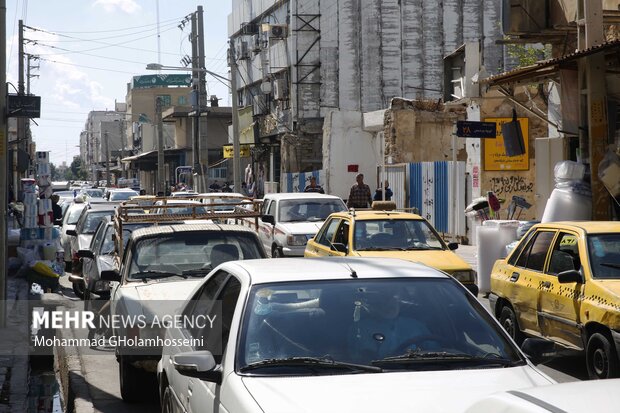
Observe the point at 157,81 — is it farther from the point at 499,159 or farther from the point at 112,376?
the point at 112,376

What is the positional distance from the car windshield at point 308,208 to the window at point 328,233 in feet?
21.7

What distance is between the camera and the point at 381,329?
206 inches

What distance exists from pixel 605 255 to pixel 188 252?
4265 mm

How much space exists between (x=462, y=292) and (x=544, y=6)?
1569cm

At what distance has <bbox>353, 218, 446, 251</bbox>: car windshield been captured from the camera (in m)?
14.4

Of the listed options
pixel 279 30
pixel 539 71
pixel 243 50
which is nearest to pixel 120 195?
pixel 539 71

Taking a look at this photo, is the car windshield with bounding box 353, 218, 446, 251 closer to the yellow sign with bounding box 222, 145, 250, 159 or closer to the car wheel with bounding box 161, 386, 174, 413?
the car wheel with bounding box 161, 386, 174, 413

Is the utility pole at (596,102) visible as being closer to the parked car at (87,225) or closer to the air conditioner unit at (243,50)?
the parked car at (87,225)

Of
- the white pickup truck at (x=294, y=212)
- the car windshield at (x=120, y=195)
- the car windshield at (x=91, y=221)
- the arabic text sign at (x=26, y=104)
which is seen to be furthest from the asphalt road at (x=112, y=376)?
the car windshield at (x=120, y=195)

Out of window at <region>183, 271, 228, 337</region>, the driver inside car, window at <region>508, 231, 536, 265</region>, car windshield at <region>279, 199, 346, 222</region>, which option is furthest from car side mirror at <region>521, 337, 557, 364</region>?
car windshield at <region>279, 199, 346, 222</region>

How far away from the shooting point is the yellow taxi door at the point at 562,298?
941 cm

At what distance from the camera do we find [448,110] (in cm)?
3481

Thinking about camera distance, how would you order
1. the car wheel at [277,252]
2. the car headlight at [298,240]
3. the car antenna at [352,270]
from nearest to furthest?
1. the car antenna at [352,270]
2. the car headlight at [298,240]
3. the car wheel at [277,252]

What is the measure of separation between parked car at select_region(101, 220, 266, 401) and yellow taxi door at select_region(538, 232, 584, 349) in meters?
3.02
